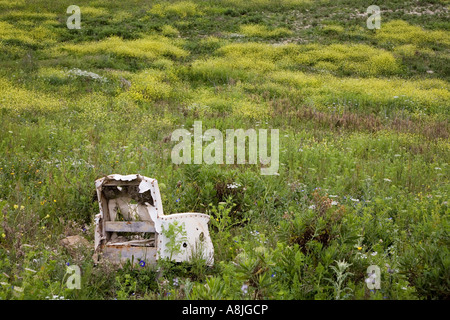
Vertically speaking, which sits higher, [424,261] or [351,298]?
[424,261]

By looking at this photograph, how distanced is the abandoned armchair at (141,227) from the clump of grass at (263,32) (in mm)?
23317

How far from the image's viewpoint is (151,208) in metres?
3.94

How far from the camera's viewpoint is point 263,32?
1029 inches

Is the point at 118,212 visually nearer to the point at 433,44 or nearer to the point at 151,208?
the point at 151,208

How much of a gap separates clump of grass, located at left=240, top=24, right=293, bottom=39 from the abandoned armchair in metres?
23.3

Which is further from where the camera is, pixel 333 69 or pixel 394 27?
pixel 394 27

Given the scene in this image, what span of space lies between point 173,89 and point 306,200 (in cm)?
1073

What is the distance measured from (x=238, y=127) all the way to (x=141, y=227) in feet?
22.0

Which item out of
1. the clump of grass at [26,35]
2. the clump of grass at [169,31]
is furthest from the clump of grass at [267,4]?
the clump of grass at [26,35]

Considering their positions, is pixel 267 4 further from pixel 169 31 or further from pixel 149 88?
pixel 149 88

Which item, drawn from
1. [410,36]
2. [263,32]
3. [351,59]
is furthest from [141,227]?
[410,36]

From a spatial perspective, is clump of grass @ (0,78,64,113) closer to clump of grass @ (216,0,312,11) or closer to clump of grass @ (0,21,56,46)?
clump of grass @ (0,21,56,46)

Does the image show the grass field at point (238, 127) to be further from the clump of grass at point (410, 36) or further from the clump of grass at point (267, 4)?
the clump of grass at point (267, 4)

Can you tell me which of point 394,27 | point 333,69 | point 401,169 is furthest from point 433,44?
point 401,169
